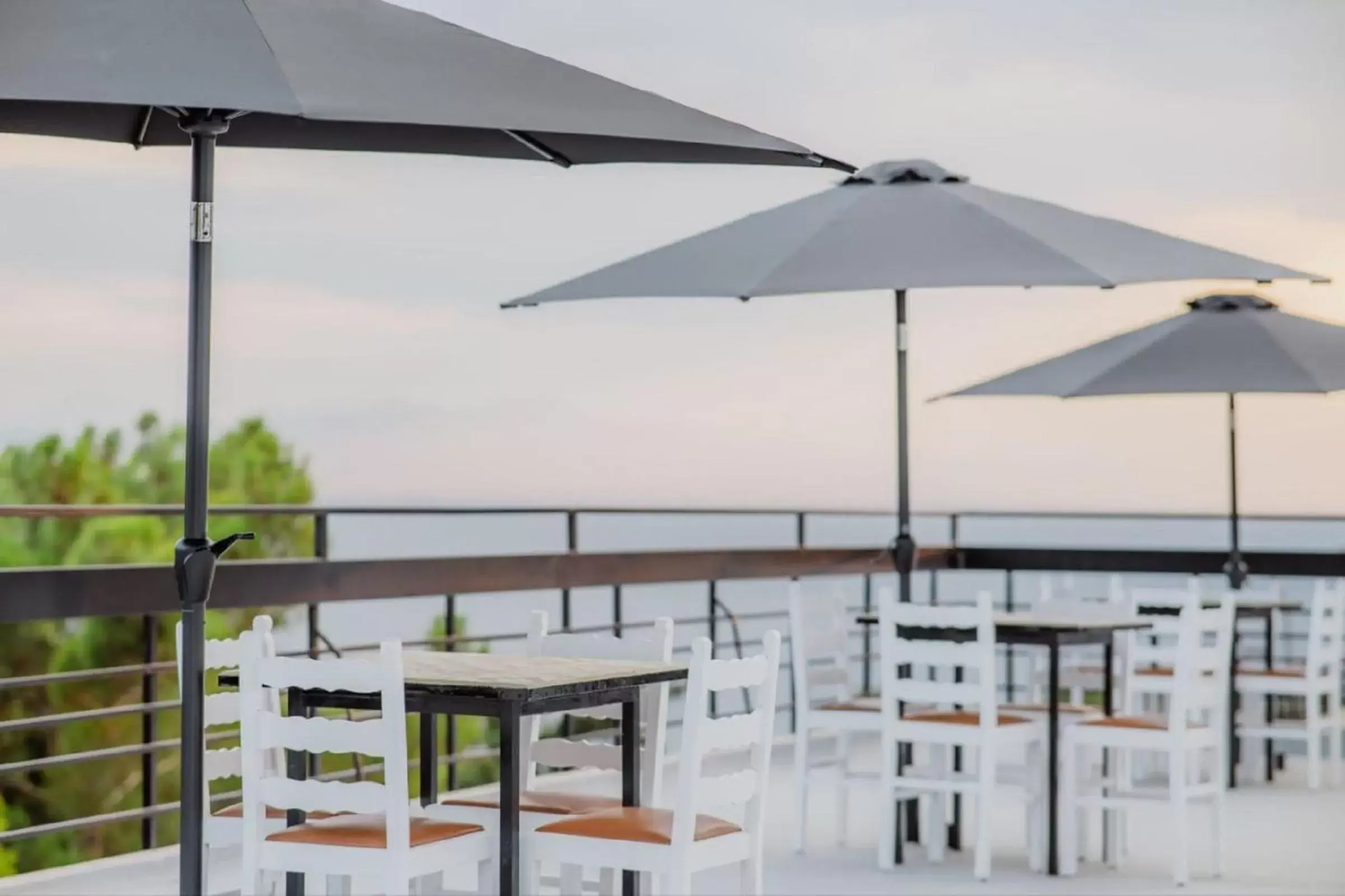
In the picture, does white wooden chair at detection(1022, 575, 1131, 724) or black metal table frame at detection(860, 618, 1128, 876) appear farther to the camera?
white wooden chair at detection(1022, 575, 1131, 724)

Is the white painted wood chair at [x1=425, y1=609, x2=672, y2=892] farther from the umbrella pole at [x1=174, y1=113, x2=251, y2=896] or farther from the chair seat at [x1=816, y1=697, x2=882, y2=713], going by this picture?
the chair seat at [x1=816, y1=697, x2=882, y2=713]

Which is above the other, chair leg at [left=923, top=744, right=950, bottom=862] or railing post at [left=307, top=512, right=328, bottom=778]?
railing post at [left=307, top=512, right=328, bottom=778]

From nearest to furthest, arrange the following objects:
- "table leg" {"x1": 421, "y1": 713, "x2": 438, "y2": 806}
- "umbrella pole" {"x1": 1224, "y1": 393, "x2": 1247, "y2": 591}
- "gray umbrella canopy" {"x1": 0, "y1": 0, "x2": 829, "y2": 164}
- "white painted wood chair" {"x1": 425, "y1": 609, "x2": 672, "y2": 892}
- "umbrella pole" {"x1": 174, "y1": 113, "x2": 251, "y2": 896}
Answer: "gray umbrella canopy" {"x1": 0, "y1": 0, "x2": 829, "y2": 164} → "umbrella pole" {"x1": 174, "y1": 113, "x2": 251, "y2": 896} → "white painted wood chair" {"x1": 425, "y1": 609, "x2": 672, "y2": 892} → "table leg" {"x1": 421, "y1": 713, "x2": 438, "y2": 806} → "umbrella pole" {"x1": 1224, "y1": 393, "x2": 1247, "y2": 591}

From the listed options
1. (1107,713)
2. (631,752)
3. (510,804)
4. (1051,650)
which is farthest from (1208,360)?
(510,804)

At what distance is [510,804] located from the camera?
3.85 meters

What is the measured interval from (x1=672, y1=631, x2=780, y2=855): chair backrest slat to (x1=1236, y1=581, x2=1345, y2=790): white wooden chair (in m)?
4.29

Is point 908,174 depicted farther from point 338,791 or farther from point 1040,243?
point 338,791

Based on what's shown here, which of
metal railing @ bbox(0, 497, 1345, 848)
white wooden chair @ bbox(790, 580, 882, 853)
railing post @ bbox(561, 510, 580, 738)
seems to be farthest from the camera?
railing post @ bbox(561, 510, 580, 738)

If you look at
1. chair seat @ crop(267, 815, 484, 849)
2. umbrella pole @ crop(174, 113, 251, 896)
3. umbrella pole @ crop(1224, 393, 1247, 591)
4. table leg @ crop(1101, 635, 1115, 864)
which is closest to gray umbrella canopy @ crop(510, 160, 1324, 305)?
→ table leg @ crop(1101, 635, 1115, 864)

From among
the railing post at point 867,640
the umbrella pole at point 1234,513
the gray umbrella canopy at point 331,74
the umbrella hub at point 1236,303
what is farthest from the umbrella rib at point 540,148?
the umbrella pole at point 1234,513

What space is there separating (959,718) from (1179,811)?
70 cm

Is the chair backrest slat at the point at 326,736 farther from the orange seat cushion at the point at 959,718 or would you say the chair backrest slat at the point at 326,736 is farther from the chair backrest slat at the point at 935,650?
the orange seat cushion at the point at 959,718

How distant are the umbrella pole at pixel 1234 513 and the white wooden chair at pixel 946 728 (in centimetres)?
304

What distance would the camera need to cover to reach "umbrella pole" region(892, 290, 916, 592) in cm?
629
